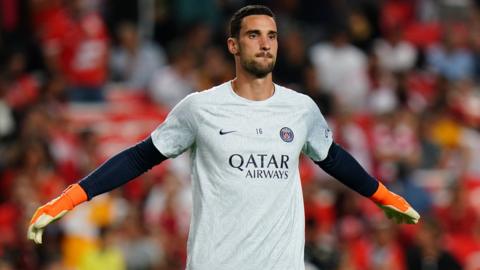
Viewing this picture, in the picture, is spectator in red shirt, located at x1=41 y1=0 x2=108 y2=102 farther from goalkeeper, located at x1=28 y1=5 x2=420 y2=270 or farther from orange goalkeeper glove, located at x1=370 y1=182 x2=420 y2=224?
goalkeeper, located at x1=28 y1=5 x2=420 y2=270

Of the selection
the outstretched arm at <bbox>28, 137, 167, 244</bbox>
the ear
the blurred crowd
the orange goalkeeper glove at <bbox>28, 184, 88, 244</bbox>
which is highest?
the ear

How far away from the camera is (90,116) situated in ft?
51.0

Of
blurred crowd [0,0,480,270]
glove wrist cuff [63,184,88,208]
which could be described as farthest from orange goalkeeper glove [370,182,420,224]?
blurred crowd [0,0,480,270]

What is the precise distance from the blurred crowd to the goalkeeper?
17.5 feet

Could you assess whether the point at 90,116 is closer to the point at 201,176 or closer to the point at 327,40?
the point at 327,40

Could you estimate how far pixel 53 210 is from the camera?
6.79 meters

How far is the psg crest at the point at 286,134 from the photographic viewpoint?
6.87m

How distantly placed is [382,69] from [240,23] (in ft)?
35.7

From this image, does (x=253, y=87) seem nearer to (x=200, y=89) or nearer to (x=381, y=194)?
(x=381, y=194)

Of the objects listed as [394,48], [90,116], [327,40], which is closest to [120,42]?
[90,116]

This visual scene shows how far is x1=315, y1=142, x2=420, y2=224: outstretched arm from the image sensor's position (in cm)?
721

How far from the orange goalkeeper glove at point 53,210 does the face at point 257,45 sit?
104 cm

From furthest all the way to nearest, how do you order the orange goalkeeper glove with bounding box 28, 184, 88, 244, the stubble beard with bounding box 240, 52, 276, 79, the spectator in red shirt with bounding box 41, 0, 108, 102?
the spectator in red shirt with bounding box 41, 0, 108, 102 → the stubble beard with bounding box 240, 52, 276, 79 → the orange goalkeeper glove with bounding box 28, 184, 88, 244

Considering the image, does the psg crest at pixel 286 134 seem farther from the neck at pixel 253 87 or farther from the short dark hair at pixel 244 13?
the short dark hair at pixel 244 13
